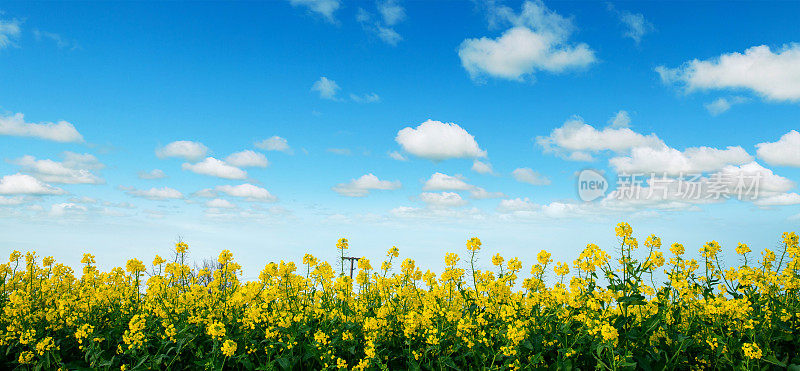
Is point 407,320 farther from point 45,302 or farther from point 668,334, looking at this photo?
point 45,302

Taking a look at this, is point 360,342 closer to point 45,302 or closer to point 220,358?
point 220,358

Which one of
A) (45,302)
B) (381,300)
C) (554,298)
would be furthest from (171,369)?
(554,298)

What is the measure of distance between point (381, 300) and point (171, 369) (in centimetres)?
250

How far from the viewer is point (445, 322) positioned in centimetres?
506

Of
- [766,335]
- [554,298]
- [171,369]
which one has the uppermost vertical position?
[554,298]

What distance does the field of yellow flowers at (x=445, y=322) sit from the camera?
456 centimetres

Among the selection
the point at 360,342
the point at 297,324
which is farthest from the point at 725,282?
the point at 297,324

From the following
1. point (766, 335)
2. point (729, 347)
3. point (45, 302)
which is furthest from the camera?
point (45, 302)

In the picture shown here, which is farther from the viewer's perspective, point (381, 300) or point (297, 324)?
point (381, 300)

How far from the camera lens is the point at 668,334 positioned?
4.77 m

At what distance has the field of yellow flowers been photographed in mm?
4562

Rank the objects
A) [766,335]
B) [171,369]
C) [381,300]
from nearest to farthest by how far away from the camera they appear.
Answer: [766,335], [171,369], [381,300]

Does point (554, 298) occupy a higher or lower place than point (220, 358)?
higher

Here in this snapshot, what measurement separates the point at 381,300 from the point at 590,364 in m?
2.67
